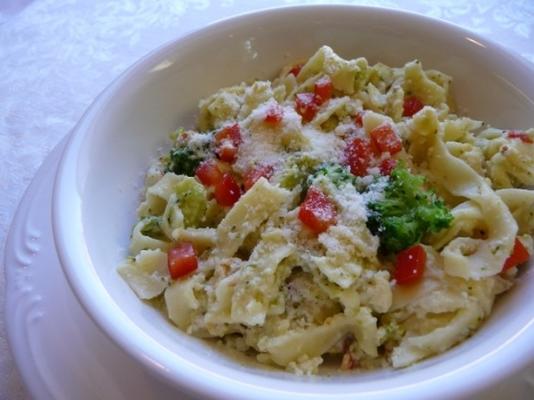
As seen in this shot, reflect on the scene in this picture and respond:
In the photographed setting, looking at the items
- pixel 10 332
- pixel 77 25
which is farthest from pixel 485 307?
pixel 77 25

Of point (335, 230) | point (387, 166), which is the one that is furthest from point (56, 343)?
point (387, 166)

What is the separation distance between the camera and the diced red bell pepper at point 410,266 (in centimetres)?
235

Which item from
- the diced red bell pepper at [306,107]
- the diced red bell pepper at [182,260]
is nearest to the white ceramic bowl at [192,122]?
the diced red bell pepper at [182,260]

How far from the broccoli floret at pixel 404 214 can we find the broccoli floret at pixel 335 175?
0.17m

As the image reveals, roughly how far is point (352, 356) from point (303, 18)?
6.54 feet

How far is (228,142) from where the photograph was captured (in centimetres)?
291

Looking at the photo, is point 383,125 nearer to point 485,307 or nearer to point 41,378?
point 485,307

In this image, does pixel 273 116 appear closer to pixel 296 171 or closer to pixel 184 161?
pixel 296 171

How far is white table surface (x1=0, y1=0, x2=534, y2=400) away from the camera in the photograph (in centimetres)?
440

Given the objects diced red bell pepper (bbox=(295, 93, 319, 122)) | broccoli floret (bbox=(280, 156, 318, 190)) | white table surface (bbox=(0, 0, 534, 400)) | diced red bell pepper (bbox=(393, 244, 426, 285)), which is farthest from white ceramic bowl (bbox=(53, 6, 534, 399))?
white table surface (bbox=(0, 0, 534, 400))

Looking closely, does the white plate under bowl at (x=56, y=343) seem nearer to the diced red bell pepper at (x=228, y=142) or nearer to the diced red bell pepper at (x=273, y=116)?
the diced red bell pepper at (x=228, y=142)

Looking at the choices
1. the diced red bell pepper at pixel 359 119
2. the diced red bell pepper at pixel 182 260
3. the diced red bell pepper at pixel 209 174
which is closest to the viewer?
the diced red bell pepper at pixel 182 260

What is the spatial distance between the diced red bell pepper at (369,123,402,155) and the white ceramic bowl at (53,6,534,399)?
690 mm

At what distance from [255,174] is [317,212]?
1.43ft
